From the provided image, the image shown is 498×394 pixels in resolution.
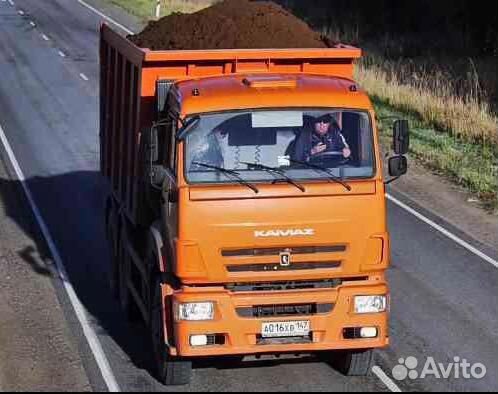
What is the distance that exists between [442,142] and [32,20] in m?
24.5

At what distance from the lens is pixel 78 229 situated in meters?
17.9

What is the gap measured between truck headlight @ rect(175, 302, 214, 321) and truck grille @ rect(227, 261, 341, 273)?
361mm

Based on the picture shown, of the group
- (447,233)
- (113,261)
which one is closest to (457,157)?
(447,233)

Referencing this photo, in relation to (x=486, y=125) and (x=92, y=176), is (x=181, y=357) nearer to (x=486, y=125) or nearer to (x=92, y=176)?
(x=92, y=176)

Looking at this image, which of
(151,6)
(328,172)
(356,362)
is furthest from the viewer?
(151,6)

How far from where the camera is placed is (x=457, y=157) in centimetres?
2245

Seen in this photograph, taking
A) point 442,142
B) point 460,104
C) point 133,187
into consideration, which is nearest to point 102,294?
point 133,187

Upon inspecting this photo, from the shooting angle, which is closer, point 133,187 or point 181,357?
point 181,357

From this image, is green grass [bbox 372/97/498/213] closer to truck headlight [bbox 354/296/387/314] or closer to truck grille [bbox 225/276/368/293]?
truck headlight [bbox 354/296/387/314]

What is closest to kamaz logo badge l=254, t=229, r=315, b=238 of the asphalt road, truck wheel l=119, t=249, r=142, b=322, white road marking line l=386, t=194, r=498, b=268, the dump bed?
the asphalt road

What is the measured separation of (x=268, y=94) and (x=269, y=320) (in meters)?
1.99

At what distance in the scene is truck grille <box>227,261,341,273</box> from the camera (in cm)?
1069

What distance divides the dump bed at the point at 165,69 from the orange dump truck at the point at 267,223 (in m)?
0.63

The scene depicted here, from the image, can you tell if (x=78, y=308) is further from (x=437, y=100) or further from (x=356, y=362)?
(x=437, y=100)
